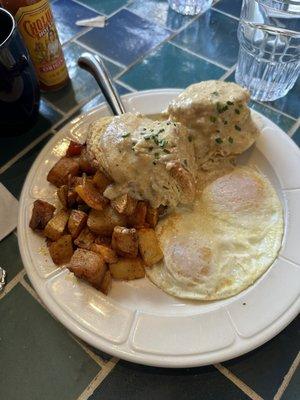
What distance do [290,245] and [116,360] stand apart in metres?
0.51

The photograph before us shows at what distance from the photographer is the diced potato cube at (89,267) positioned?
2.81 feet

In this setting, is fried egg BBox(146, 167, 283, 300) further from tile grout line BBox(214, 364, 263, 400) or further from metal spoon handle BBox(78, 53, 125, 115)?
metal spoon handle BBox(78, 53, 125, 115)

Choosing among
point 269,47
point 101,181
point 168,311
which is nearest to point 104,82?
point 101,181

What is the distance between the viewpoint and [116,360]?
0.87 meters

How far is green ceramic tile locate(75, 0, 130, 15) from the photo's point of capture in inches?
66.9

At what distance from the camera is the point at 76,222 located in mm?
933

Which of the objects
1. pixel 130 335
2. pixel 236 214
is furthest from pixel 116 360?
pixel 236 214

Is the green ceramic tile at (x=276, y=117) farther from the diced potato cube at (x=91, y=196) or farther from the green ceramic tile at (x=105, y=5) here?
the green ceramic tile at (x=105, y=5)

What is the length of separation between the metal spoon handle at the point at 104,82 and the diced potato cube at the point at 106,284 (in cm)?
50

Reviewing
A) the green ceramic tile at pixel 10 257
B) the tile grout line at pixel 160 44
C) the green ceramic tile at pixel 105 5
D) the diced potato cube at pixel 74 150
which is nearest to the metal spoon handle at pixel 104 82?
the diced potato cube at pixel 74 150

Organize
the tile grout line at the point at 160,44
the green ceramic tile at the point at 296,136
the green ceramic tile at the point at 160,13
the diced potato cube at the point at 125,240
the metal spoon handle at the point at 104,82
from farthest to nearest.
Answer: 1. the green ceramic tile at the point at 160,13
2. the tile grout line at the point at 160,44
3. the green ceramic tile at the point at 296,136
4. the metal spoon handle at the point at 104,82
5. the diced potato cube at the point at 125,240

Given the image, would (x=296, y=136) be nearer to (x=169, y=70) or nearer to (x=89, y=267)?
(x=169, y=70)

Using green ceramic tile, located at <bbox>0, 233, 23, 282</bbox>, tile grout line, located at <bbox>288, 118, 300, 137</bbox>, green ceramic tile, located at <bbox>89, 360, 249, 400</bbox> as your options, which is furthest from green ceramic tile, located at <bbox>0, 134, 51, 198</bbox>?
tile grout line, located at <bbox>288, 118, 300, 137</bbox>

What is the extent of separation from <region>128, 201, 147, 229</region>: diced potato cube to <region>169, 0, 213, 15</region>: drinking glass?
3.73 feet
